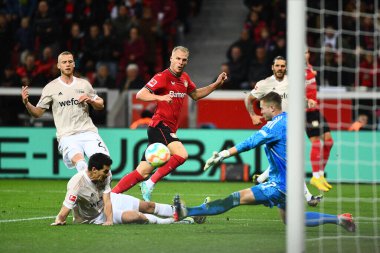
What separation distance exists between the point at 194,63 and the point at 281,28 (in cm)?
280

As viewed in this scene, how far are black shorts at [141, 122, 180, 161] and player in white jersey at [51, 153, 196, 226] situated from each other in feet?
5.64

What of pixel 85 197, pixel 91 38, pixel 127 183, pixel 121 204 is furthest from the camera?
pixel 91 38

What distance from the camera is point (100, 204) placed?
10125mm

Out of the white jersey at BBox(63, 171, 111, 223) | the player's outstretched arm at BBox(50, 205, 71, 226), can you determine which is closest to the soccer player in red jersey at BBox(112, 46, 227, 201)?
the white jersey at BBox(63, 171, 111, 223)

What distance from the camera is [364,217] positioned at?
452 inches

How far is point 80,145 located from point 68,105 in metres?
0.56

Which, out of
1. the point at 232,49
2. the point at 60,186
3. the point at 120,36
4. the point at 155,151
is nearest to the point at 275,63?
the point at 155,151

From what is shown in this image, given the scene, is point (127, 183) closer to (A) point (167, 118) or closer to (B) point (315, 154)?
(A) point (167, 118)

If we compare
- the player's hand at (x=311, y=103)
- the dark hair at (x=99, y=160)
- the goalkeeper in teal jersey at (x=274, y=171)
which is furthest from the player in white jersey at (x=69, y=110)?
the player's hand at (x=311, y=103)

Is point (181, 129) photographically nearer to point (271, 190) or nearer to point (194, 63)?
point (194, 63)

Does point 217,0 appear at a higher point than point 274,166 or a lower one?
higher

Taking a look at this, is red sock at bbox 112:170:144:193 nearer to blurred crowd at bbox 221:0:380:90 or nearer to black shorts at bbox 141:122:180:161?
black shorts at bbox 141:122:180:161

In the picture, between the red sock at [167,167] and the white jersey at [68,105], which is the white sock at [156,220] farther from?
the white jersey at [68,105]

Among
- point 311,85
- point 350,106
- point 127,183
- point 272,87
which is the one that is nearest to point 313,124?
point 311,85
